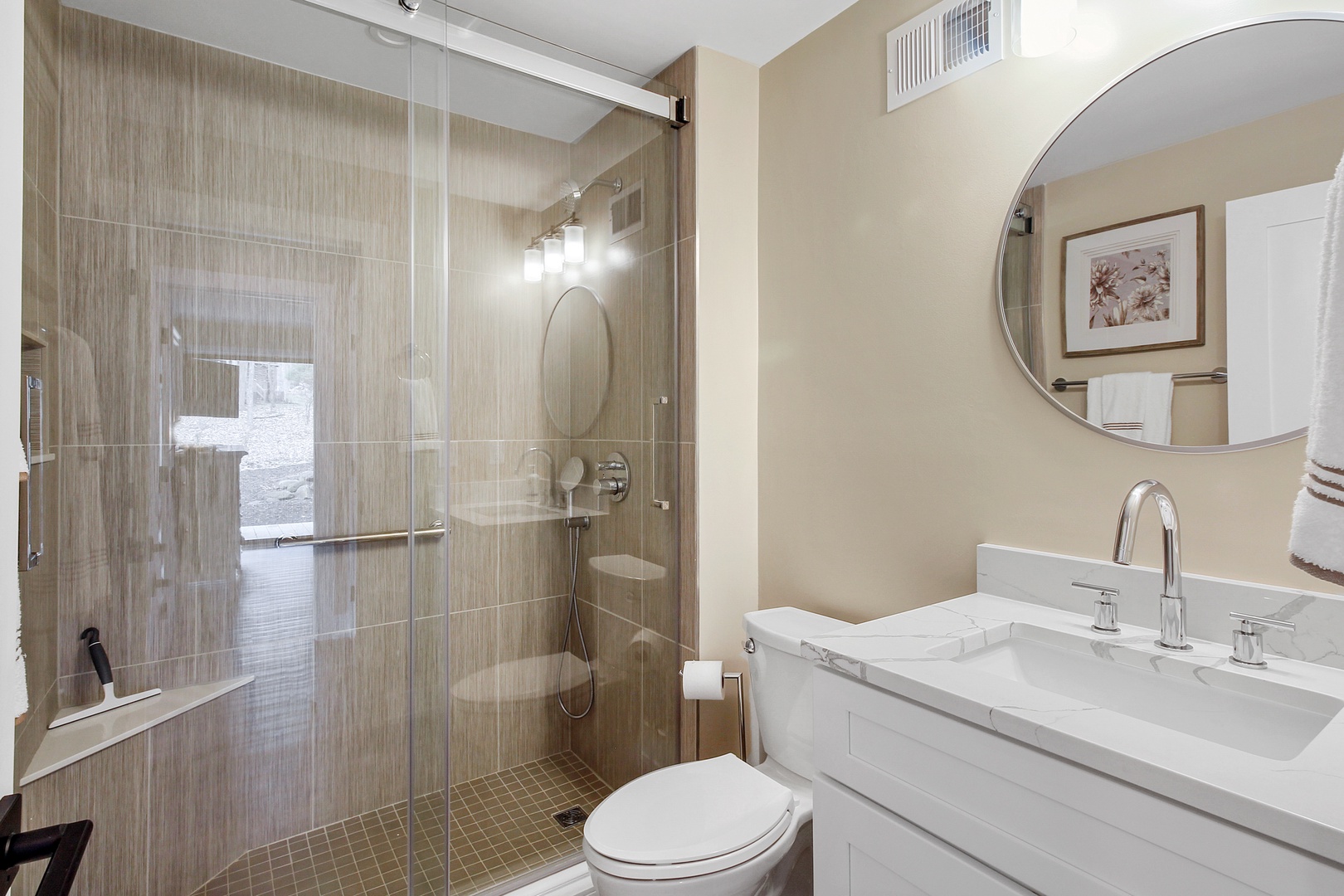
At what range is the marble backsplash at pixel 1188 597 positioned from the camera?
1.03 m

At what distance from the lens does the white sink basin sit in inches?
35.9

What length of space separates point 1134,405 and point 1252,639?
0.45 meters

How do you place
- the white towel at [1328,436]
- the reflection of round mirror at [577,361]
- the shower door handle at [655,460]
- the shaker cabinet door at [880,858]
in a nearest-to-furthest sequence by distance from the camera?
1. the white towel at [1328,436]
2. the shaker cabinet door at [880,858]
3. the reflection of round mirror at [577,361]
4. the shower door handle at [655,460]

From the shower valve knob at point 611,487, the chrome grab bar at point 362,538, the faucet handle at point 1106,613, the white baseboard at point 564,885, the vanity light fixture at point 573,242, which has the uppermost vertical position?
the vanity light fixture at point 573,242

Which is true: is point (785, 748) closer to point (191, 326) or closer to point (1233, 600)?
point (1233, 600)

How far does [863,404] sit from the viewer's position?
1.78 m

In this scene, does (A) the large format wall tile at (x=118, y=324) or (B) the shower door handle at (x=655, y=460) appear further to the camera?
(B) the shower door handle at (x=655, y=460)

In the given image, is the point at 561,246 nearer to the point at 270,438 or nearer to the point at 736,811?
the point at 270,438

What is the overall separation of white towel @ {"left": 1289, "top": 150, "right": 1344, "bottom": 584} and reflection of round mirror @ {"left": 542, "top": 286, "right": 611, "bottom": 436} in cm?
154

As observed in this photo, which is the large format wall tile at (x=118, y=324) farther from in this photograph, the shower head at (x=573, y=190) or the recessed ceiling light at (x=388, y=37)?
the shower head at (x=573, y=190)

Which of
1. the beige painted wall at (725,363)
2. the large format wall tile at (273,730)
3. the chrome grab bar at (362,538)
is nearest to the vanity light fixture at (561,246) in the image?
the beige painted wall at (725,363)

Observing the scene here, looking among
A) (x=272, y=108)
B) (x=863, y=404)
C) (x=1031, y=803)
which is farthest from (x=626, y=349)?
(x=1031, y=803)

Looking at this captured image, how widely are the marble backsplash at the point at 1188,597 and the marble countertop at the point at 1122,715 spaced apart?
0.08 ft

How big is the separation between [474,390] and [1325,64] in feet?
5.75
